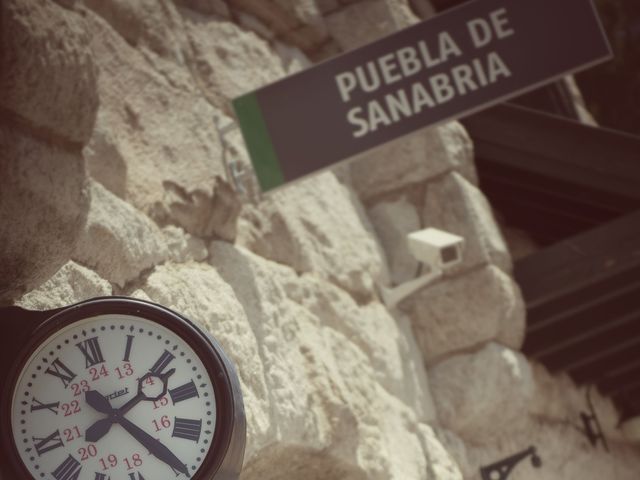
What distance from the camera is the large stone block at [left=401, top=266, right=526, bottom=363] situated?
16.3 ft

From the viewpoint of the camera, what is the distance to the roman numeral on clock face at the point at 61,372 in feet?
7.07

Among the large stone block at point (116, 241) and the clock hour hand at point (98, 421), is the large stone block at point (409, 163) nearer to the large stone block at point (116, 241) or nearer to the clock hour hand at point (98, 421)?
the large stone block at point (116, 241)

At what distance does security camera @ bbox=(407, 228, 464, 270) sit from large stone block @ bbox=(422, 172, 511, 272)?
0.97ft

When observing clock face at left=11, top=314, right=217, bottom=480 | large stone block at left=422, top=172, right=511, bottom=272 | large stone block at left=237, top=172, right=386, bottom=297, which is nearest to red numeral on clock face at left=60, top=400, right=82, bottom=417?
clock face at left=11, top=314, right=217, bottom=480

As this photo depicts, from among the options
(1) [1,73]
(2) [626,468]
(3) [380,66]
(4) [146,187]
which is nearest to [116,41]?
(4) [146,187]

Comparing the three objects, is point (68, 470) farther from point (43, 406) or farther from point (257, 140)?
point (257, 140)

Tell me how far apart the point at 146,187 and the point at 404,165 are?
2.04 m

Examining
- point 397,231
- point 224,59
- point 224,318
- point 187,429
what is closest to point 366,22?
point 397,231

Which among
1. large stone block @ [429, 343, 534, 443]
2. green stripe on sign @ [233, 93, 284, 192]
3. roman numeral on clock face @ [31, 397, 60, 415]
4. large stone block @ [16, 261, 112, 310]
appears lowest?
large stone block @ [429, 343, 534, 443]

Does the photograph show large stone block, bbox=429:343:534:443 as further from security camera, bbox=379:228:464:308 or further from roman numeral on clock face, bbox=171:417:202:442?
roman numeral on clock face, bbox=171:417:202:442

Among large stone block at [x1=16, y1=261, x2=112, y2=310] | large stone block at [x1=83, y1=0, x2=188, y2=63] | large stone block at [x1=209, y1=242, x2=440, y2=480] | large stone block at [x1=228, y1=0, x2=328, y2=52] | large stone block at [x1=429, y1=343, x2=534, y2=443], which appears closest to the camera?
large stone block at [x1=16, y1=261, x2=112, y2=310]

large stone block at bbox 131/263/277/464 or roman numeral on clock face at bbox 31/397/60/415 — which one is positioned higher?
large stone block at bbox 131/263/277/464

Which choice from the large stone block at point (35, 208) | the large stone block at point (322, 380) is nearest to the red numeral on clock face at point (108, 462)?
the large stone block at point (35, 208)

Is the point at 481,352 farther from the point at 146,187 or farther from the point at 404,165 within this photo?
the point at 146,187
